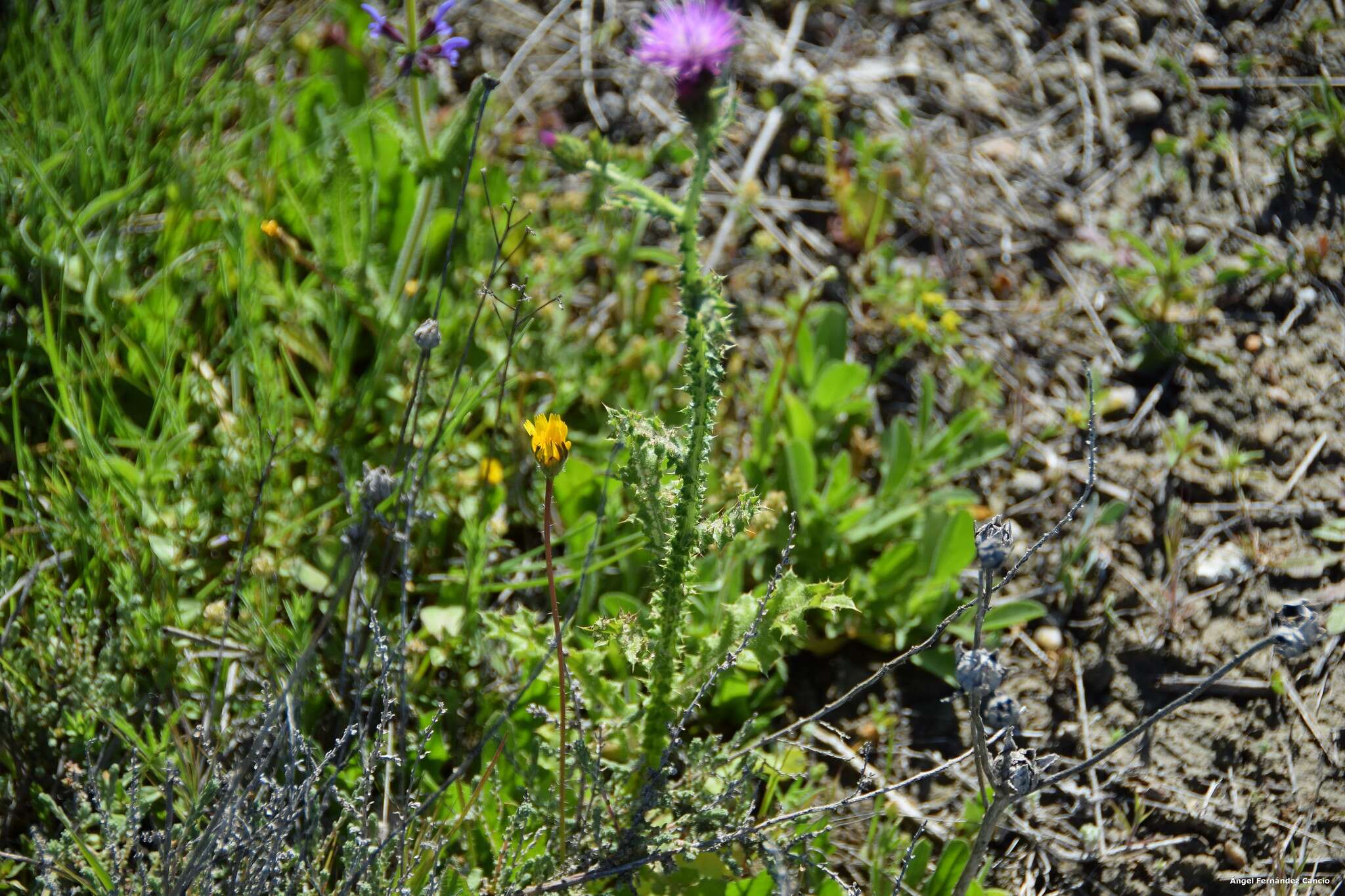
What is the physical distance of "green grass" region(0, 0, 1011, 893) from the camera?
209 centimetres

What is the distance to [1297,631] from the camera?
4.86ft

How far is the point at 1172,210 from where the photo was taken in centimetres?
327

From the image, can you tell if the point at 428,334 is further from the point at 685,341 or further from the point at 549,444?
the point at 685,341

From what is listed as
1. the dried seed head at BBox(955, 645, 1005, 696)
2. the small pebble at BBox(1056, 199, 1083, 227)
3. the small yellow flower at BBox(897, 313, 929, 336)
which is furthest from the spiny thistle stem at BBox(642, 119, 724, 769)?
the small pebble at BBox(1056, 199, 1083, 227)

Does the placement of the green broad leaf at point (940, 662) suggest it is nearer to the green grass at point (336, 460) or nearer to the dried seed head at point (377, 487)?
the green grass at point (336, 460)

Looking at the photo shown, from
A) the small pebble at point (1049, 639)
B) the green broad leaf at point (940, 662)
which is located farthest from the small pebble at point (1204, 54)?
the green broad leaf at point (940, 662)

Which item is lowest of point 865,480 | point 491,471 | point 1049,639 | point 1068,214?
point 1049,639

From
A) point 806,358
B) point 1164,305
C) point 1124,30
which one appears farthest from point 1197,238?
point 806,358

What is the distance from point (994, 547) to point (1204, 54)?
2.76 metres

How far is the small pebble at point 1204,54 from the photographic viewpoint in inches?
138

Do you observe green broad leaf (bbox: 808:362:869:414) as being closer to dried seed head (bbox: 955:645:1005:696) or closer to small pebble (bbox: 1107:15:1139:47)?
dried seed head (bbox: 955:645:1005:696)

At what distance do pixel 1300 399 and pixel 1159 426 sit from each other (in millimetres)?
365

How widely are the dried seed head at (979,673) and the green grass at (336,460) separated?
1.22 ft

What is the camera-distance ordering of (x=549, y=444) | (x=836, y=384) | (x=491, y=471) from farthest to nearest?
(x=836, y=384), (x=491, y=471), (x=549, y=444)
